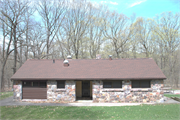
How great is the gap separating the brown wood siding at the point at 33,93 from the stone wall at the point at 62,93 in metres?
0.56

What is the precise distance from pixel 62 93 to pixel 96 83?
2957 millimetres

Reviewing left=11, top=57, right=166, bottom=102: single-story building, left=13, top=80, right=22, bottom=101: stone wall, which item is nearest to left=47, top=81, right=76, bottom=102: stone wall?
left=11, top=57, right=166, bottom=102: single-story building

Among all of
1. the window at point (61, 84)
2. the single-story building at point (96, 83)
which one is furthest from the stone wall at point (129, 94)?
the window at point (61, 84)

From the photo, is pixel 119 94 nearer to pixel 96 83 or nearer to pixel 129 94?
pixel 129 94

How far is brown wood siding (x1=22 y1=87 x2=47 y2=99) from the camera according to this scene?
38.6ft

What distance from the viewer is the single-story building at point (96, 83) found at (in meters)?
11.3

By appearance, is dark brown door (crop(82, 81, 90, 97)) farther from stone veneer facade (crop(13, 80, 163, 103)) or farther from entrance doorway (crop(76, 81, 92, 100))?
stone veneer facade (crop(13, 80, 163, 103))

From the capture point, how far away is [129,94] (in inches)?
444

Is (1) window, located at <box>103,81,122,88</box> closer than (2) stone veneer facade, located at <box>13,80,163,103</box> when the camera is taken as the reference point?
No

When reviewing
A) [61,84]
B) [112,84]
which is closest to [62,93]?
[61,84]

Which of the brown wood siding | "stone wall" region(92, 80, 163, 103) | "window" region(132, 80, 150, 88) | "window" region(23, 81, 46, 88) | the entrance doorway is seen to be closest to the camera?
"stone wall" region(92, 80, 163, 103)

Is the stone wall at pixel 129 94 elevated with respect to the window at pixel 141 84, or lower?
lower

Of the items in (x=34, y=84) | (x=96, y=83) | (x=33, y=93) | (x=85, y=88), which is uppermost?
(x=96, y=83)

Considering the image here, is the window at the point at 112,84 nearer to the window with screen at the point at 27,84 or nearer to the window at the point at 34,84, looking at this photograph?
the window at the point at 34,84
